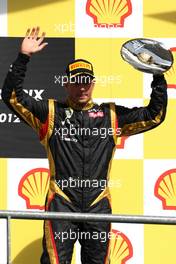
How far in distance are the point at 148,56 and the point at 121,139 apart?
58 centimetres

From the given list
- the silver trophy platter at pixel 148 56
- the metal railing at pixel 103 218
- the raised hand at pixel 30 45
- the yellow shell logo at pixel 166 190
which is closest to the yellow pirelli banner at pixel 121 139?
the yellow shell logo at pixel 166 190

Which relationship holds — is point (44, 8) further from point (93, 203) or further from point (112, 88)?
point (93, 203)

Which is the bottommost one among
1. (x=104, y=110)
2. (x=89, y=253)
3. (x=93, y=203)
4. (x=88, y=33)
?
(x=89, y=253)

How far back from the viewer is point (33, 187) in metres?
2.99

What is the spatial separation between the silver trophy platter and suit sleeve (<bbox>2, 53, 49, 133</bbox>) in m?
0.40

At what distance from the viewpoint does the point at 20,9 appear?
2971mm

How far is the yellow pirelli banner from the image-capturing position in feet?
9.75

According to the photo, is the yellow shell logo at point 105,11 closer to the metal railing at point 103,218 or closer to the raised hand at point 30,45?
the raised hand at point 30,45

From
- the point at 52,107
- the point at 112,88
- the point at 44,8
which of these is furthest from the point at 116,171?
the point at 44,8

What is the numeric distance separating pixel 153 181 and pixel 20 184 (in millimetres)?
648

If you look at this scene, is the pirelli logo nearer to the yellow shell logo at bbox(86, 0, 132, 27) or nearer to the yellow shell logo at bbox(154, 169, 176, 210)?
the yellow shell logo at bbox(86, 0, 132, 27)

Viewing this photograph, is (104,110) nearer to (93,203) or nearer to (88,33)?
(93,203)

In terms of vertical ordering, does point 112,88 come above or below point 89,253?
above

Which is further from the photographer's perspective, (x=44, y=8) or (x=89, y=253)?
(x=44, y=8)
